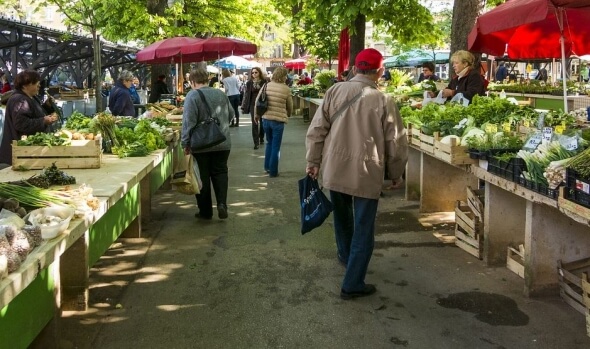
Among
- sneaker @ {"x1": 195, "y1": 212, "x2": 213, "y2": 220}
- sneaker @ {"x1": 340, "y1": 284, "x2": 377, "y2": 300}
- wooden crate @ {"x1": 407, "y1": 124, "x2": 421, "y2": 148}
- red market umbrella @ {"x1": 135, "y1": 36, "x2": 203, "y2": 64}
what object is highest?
red market umbrella @ {"x1": 135, "y1": 36, "x2": 203, "y2": 64}

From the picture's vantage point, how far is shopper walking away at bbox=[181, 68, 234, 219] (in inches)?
279

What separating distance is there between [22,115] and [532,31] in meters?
6.44

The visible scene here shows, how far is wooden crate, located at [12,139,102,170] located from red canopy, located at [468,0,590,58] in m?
4.28

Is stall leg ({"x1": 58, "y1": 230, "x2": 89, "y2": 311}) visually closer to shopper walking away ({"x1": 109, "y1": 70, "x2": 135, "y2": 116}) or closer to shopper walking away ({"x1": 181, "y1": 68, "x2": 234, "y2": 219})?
shopper walking away ({"x1": 181, "y1": 68, "x2": 234, "y2": 219})

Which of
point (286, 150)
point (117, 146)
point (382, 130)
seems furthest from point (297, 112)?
point (382, 130)

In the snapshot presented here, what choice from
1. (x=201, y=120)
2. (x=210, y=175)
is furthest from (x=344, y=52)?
(x=201, y=120)

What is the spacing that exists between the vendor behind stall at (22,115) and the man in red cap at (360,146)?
3.56 m

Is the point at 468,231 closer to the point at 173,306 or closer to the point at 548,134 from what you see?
the point at 548,134

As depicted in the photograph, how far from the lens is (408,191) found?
28.0ft

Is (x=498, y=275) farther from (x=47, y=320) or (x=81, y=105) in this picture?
(x=81, y=105)

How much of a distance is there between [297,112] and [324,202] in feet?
72.5

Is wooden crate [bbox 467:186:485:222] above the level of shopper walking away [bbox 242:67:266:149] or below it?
below

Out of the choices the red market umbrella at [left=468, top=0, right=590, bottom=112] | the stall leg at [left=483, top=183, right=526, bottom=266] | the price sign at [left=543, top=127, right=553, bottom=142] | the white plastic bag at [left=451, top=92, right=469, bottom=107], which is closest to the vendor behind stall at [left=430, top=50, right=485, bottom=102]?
the white plastic bag at [left=451, top=92, right=469, bottom=107]

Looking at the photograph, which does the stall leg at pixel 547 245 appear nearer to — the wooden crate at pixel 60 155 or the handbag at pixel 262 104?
the wooden crate at pixel 60 155
